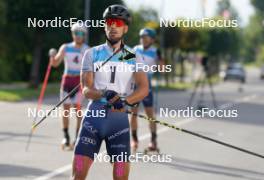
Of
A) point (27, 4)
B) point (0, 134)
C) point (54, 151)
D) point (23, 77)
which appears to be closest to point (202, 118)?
point (0, 134)

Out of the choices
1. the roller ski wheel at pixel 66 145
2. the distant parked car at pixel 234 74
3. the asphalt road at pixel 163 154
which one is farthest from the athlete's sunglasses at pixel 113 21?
the distant parked car at pixel 234 74

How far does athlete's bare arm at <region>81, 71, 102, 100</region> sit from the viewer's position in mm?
6473

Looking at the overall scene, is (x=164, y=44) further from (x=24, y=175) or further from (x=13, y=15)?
(x=24, y=175)

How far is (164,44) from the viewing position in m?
56.0

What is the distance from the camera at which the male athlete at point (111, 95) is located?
647cm

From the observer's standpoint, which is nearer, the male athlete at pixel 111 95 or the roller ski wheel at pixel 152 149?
the male athlete at pixel 111 95

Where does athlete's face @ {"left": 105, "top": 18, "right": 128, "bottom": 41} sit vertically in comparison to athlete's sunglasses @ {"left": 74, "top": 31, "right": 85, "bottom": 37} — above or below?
below

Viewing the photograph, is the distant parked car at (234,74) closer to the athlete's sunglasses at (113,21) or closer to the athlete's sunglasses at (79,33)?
the athlete's sunglasses at (79,33)

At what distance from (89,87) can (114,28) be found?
0.57m

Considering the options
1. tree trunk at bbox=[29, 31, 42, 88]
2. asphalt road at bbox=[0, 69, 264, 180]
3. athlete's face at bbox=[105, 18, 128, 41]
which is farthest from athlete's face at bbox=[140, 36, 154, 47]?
tree trunk at bbox=[29, 31, 42, 88]

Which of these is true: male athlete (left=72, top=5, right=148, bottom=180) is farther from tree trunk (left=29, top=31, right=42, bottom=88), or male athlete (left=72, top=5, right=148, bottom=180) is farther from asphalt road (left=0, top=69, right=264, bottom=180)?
tree trunk (left=29, top=31, right=42, bottom=88)

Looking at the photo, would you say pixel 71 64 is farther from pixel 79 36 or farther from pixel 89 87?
pixel 89 87

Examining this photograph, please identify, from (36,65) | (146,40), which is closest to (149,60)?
(146,40)

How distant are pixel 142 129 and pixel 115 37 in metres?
10.7
